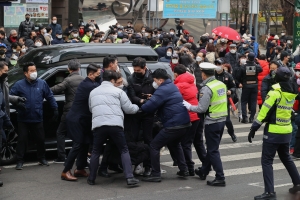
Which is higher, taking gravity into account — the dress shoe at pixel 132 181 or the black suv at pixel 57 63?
the black suv at pixel 57 63

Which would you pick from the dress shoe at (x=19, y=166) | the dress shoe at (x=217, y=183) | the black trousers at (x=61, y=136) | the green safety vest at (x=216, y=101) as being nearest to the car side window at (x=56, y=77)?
the black trousers at (x=61, y=136)

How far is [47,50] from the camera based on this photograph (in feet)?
40.9

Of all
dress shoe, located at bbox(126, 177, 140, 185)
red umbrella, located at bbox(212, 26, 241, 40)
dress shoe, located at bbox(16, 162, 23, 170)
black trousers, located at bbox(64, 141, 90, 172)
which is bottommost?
dress shoe, located at bbox(16, 162, 23, 170)

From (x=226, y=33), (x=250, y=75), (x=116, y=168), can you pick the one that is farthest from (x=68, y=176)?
(x=226, y=33)

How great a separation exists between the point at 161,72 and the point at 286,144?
2.10m

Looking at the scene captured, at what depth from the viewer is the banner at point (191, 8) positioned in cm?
2938

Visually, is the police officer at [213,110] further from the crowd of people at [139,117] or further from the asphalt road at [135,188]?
the asphalt road at [135,188]

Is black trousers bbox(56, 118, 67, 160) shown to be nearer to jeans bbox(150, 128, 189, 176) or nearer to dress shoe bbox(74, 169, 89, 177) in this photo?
dress shoe bbox(74, 169, 89, 177)

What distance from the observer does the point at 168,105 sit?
Result: 9.98 metres

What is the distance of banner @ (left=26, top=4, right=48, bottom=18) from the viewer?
1086 inches

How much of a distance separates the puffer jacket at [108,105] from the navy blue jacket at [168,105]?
1.08 feet

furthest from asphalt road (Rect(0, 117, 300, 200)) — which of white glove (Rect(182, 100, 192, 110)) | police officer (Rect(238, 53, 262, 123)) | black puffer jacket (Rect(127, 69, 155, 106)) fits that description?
police officer (Rect(238, 53, 262, 123))

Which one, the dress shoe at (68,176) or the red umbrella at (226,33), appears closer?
the dress shoe at (68,176)

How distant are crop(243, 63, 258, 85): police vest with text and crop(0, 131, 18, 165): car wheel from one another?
24.4 feet
